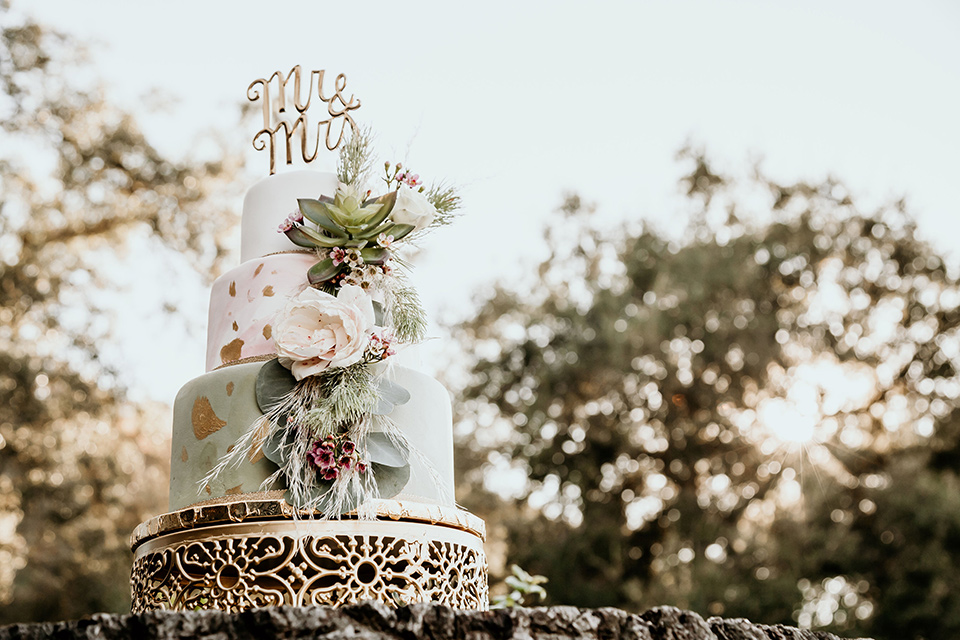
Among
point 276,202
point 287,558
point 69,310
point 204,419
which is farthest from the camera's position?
point 69,310

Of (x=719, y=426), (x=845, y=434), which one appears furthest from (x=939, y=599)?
(x=719, y=426)

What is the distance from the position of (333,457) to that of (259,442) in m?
0.18

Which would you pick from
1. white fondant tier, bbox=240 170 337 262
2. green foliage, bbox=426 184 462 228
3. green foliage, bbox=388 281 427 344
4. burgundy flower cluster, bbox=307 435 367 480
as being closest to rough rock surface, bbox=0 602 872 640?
burgundy flower cluster, bbox=307 435 367 480

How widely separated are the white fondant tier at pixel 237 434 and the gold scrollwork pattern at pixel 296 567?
11cm

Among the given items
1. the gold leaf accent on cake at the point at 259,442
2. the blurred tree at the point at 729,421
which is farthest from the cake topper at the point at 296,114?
the blurred tree at the point at 729,421

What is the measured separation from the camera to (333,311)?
2.06 metres

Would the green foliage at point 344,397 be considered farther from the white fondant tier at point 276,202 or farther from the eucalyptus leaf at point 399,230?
the white fondant tier at point 276,202

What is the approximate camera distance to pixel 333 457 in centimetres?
199

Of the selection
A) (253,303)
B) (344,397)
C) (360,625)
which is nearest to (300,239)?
(253,303)

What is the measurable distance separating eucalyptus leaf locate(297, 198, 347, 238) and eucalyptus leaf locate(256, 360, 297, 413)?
36 cm

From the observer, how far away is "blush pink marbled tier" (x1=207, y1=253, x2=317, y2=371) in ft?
7.53

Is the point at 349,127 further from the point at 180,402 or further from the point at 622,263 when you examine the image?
the point at 622,263

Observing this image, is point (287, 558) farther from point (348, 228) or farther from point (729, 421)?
point (729, 421)

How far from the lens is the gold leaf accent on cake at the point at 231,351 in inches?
90.7
